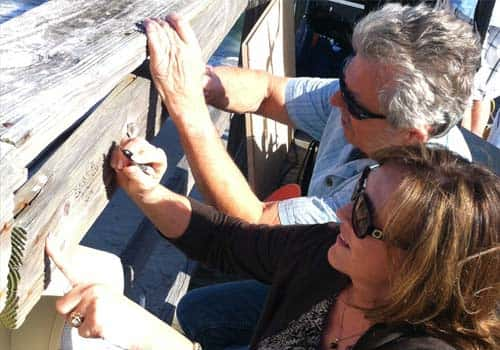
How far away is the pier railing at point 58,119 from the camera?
1155mm

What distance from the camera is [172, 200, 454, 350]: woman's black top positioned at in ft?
6.37

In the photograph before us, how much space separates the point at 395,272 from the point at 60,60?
820mm

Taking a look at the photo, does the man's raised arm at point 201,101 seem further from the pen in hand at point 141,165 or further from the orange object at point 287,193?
the orange object at point 287,193

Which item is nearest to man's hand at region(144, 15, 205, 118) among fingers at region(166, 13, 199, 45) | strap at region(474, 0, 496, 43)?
fingers at region(166, 13, 199, 45)

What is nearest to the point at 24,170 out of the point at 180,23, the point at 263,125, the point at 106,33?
the point at 106,33

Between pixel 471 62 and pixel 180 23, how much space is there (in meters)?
0.97

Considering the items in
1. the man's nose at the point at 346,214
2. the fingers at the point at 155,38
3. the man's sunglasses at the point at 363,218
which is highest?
the fingers at the point at 155,38

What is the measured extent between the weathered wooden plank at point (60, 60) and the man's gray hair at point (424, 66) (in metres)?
0.75

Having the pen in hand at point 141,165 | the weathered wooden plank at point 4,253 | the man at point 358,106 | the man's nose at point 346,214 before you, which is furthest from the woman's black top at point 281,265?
the weathered wooden plank at point 4,253

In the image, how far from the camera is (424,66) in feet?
7.33

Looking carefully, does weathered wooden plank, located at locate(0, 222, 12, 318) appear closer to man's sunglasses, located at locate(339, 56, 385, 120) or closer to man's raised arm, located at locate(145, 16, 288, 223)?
man's raised arm, located at locate(145, 16, 288, 223)

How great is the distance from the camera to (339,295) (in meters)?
1.95

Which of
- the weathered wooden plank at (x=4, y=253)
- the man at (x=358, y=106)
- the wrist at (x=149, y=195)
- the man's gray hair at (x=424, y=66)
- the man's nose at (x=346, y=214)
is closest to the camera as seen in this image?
the weathered wooden plank at (x=4, y=253)

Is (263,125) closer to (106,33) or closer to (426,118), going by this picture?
(426,118)
